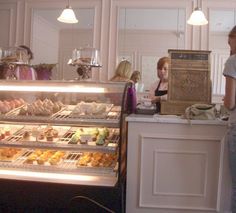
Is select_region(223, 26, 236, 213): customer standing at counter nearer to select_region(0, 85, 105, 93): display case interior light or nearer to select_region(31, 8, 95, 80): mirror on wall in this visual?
select_region(0, 85, 105, 93): display case interior light

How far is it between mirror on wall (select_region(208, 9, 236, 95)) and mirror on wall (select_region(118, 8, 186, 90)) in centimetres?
43

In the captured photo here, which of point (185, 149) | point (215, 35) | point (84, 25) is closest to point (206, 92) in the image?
point (185, 149)

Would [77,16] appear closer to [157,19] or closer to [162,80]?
[157,19]

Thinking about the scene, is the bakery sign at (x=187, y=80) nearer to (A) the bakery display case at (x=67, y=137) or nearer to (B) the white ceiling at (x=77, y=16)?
(A) the bakery display case at (x=67, y=137)

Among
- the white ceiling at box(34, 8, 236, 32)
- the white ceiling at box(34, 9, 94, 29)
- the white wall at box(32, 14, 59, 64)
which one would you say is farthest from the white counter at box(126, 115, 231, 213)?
the white wall at box(32, 14, 59, 64)

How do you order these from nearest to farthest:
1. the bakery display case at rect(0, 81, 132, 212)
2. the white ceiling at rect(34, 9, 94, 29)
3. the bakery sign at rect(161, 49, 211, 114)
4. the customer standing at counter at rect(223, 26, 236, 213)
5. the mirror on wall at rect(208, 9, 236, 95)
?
the customer standing at counter at rect(223, 26, 236, 213)
the bakery display case at rect(0, 81, 132, 212)
the bakery sign at rect(161, 49, 211, 114)
the mirror on wall at rect(208, 9, 236, 95)
the white ceiling at rect(34, 9, 94, 29)

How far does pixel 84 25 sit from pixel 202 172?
316 cm

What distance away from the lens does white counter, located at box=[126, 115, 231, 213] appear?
8.15 feet

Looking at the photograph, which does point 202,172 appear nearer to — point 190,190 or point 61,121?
point 190,190

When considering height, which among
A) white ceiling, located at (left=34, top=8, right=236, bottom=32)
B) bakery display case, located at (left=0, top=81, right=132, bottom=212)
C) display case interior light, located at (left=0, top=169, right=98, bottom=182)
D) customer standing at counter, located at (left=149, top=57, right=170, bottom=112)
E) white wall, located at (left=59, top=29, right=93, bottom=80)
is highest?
white ceiling, located at (left=34, top=8, right=236, bottom=32)

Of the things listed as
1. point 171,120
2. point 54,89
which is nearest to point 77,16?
point 54,89

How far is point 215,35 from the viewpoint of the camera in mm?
4723

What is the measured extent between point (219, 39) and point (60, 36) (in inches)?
93.2

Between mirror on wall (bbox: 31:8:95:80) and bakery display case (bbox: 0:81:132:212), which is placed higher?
mirror on wall (bbox: 31:8:95:80)
